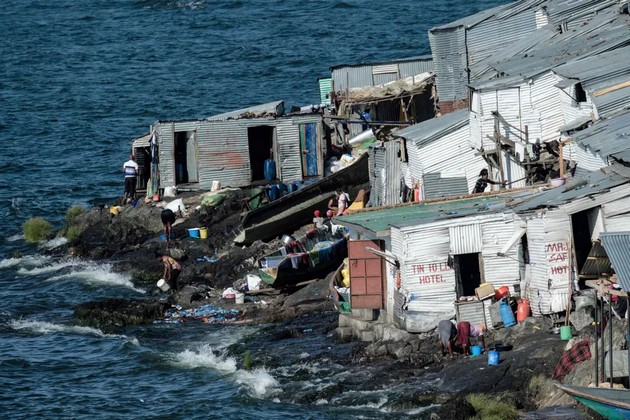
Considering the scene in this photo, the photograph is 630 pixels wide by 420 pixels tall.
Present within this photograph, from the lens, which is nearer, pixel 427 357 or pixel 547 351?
pixel 547 351

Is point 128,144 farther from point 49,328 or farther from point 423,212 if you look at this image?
point 423,212

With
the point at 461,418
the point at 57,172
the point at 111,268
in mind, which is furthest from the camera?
the point at 57,172

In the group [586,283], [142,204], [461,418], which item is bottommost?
[461,418]

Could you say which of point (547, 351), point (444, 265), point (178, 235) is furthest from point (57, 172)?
point (547, 351)

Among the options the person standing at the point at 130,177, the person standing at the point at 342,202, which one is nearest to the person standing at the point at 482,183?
the person standing at the point at 342,202

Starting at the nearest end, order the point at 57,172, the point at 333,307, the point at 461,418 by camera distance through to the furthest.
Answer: the point at 461,418 < the point at 333,307 < the point at 57,172

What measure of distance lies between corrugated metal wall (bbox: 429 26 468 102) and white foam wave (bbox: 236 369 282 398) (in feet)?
56.5

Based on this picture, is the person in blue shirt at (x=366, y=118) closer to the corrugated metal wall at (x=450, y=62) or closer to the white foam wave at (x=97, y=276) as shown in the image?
the corrugated metal wall at (x=450, y=62)

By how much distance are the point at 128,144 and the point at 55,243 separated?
22778 millimetres

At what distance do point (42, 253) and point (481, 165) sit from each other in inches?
726

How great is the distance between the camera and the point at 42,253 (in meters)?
52.6

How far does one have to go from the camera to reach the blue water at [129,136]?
35.5 metres

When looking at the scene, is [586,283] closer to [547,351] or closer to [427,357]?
[547,351]

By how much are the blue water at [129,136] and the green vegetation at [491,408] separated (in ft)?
6.11
